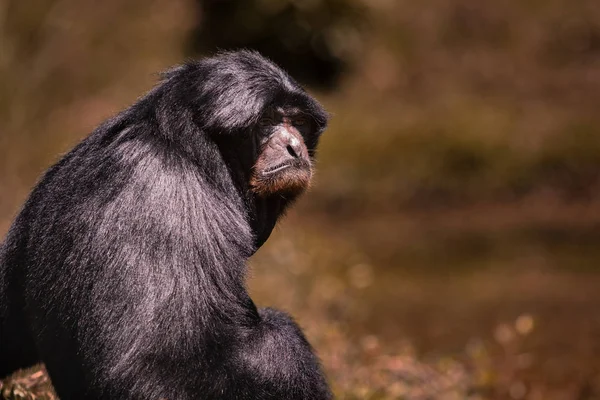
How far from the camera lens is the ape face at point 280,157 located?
6402mm

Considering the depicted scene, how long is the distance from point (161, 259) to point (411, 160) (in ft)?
43.2

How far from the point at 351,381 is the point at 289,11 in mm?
13407

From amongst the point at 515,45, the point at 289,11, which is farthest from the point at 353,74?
the point at 515,45

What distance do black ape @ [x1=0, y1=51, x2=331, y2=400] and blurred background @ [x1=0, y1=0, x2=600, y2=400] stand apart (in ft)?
3.49

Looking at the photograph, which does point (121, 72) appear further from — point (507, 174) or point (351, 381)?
point (351, 381)

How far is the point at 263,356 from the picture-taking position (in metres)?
5.67

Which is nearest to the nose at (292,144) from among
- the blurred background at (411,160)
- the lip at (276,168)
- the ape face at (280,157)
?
the ape face at (280,157)

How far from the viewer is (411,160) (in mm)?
18234

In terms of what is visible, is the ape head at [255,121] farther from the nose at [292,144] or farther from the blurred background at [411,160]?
the blurred background at [411,160]

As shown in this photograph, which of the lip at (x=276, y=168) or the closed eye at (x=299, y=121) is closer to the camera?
the lip at (x=276, y=168)

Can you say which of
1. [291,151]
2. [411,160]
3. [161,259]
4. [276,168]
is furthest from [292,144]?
[411,160]

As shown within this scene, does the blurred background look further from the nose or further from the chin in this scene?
the nose

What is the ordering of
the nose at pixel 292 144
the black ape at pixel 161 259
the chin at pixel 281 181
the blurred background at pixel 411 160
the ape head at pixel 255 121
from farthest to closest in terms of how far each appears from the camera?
the blurred background at pixel 411 160 < the nose at pixel 292 144 < the chin at pixel 281 181 < the ape head at pixel 255 121 < the black ape at pixel 161 259

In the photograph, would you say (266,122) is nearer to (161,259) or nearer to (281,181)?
(281,181)
